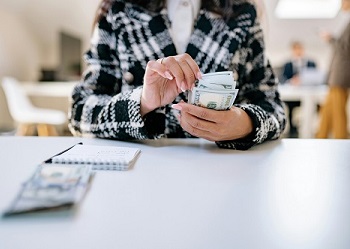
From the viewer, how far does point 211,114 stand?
617 mm

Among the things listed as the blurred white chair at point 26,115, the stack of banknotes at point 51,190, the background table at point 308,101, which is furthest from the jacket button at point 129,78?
the blurred white chair at point 26,115

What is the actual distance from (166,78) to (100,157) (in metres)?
0.18

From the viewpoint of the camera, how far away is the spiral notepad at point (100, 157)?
517 millimetres

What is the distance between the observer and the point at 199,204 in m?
0.39

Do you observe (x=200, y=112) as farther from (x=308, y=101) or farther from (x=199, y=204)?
(x=308, y=101)

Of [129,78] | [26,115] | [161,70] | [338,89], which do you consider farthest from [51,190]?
[26,115]

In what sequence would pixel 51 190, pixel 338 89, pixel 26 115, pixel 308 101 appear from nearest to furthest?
1. pixel 51 190
2. pixel 338 89
3. pixel 308 101
4. pixel 26 115

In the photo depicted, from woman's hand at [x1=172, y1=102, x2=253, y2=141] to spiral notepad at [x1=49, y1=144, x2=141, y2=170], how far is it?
0.34 feet

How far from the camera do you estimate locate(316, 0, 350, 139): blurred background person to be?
7.77ft

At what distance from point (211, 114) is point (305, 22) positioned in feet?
16.2

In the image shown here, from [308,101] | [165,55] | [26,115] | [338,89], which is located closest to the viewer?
[165,55]

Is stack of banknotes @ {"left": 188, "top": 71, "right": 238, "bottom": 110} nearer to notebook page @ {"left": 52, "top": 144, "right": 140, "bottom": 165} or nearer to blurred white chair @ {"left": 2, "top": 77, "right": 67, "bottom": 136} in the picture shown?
notebook page @ {"left": 52, "top": 144, "right": 140, "bottom": 165}

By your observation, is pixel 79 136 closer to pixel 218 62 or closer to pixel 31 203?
pixel 218 62

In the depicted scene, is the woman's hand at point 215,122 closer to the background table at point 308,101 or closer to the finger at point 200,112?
the finger at point 200,112
